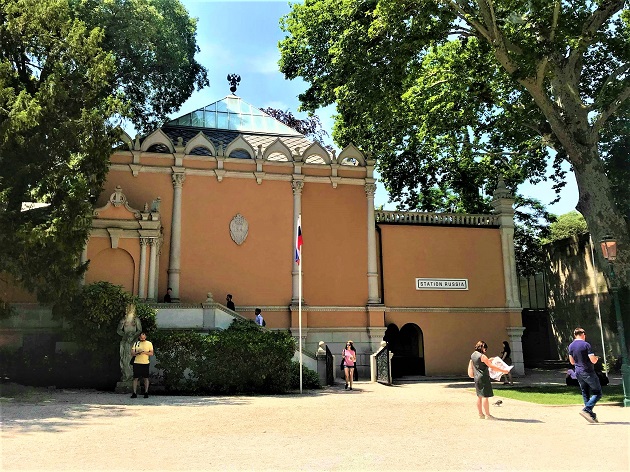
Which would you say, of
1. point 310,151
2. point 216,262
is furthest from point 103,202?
point 310,151

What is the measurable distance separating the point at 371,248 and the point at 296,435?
1460 centimetres

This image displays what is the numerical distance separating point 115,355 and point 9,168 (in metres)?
5.79

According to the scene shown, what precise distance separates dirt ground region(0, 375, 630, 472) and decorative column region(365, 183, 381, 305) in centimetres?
925

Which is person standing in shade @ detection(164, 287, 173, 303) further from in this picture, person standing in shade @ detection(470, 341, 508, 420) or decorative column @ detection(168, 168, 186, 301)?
person standing in shade @ detection(470, 341, 508, 420)

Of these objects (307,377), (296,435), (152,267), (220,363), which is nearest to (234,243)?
(152,267)

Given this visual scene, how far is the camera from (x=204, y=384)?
14.0m

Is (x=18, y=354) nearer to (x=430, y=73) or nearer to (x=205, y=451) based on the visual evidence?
(x=205, y=451)

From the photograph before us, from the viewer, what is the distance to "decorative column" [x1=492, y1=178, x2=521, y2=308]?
24.0 m

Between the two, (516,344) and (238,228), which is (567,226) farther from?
(238,228)

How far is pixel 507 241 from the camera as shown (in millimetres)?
24359

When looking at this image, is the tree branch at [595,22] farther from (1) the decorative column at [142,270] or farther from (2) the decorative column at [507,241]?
(1) the decorative column at [142,270]

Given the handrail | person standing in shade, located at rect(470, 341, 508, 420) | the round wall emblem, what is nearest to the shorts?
person standing in shade, located at rect(470, 341, 508, 420)

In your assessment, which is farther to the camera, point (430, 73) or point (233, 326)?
point (430, 73)


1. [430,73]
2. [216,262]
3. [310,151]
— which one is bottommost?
[216,262]
